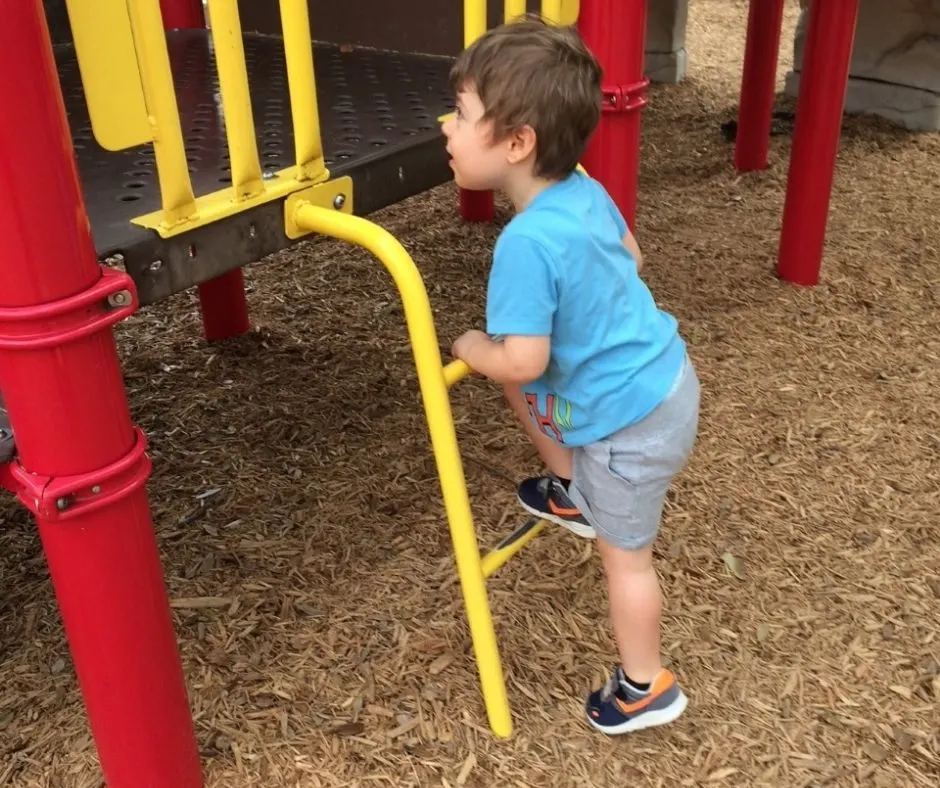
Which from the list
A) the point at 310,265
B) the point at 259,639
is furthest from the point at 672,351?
the point at 310,265

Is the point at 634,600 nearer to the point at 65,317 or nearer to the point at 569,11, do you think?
the point at 65,317

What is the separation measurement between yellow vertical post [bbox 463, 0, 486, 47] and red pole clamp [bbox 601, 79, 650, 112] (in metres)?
0.55

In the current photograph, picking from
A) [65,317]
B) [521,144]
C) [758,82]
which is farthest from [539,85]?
[758,82]

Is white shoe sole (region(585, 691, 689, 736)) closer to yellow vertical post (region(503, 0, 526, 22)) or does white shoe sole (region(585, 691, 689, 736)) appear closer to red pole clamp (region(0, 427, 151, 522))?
red pole clamp (region(0, 427, 151, 522))

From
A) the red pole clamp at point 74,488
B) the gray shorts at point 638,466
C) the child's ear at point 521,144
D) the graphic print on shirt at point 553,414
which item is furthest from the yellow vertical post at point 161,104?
the gray shorts at point 638,466

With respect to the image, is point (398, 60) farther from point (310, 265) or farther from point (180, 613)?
point (180, 613)

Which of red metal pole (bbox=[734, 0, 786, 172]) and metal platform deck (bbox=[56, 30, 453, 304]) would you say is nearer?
metal platform deck (bbox=[56, 30, 453, 304])

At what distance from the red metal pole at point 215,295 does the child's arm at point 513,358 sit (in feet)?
5.88

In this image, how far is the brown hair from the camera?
141 centimetres

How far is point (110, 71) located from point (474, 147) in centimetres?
50

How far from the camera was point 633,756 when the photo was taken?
1.78 meters

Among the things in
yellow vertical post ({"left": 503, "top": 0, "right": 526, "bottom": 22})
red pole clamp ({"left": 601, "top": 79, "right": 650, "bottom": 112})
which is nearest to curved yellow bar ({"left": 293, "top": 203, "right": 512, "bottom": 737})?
yellow vertical post ({"left": 503, "top": 0, "right": 526, "bottom": 22})

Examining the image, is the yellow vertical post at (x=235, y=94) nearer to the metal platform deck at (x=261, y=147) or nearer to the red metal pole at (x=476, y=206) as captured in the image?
the metal platform deck at (x=261, y=147)

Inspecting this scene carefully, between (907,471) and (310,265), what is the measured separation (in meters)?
2.29
